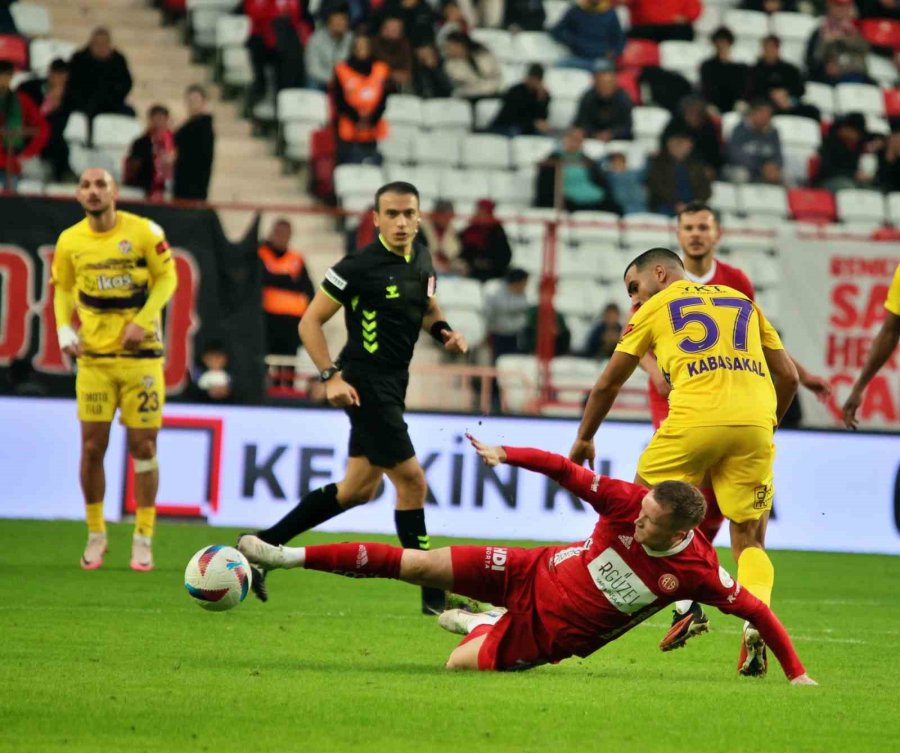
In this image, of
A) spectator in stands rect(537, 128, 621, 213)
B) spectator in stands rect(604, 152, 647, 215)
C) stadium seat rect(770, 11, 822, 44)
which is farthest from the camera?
stadium seat rect(770, 11, 822, 44)

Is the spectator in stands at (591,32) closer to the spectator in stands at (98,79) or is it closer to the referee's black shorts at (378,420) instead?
the spectator in stands at (98,79)

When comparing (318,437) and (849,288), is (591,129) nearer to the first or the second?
(849,288)

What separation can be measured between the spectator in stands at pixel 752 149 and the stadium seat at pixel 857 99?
240 cm

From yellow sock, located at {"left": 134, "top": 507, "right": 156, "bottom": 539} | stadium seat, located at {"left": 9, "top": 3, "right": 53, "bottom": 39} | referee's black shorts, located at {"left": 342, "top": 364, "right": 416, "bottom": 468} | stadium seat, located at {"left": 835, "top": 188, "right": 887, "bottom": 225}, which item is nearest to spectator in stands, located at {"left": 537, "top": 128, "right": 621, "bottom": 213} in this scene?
stadium seat, located at {"left": 835, "top": 188, "right": 887, "bottom": 225}

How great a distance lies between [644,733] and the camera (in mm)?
5855

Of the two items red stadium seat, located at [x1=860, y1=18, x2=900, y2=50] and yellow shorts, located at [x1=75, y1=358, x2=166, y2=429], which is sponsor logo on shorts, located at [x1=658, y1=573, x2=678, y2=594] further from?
red stadium seat, located at [x1=860, y1=18, x2=900, y2=50]

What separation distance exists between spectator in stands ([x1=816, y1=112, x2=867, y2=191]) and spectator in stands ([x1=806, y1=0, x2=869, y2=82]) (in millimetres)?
1822

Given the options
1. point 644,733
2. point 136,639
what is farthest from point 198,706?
point 136,639

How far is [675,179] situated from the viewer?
64.3ft

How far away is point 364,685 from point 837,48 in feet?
59.8

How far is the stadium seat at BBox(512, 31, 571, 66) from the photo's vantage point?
2192cm

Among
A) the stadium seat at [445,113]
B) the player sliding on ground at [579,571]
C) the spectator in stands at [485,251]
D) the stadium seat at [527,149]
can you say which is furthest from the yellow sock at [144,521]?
the stadium seat at [445,113]

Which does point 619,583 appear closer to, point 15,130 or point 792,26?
point 15,130

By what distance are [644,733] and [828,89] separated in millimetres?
18462
